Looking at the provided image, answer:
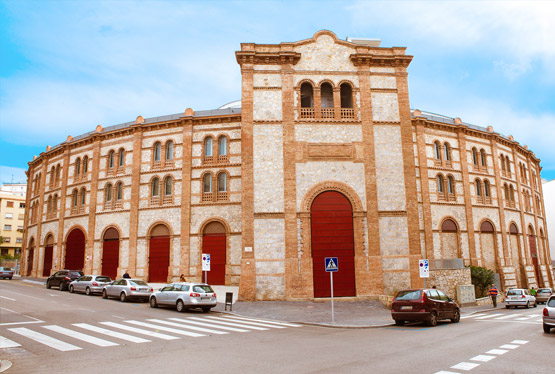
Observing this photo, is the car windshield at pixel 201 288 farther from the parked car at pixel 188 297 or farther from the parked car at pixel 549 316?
the parked car at pixel 549 316

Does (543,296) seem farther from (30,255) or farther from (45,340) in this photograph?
(30,255)

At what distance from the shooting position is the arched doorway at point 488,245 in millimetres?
35750

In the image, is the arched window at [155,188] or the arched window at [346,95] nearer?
the arched window at [346,95]

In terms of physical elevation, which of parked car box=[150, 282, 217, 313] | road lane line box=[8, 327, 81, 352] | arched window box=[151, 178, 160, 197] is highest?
arched window box=[151, 178, 160, 197]

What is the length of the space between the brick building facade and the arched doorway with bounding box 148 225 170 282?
12 centimetres

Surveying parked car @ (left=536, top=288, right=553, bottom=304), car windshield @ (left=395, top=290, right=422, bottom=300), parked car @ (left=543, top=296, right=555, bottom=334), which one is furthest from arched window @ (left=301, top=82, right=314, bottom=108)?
parked car @ (left=536, top=288, right=553, bottom=304)

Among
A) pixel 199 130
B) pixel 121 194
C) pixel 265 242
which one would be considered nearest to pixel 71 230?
pixel 121 194

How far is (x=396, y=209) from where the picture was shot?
2455 cm

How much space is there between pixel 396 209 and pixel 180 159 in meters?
17.5

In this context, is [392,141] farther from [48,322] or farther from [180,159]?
[48,322]

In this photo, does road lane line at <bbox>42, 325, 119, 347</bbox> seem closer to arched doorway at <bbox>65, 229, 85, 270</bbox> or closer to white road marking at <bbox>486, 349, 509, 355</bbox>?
white road marking at <bbox>486, 349, 509, 355</bbox>

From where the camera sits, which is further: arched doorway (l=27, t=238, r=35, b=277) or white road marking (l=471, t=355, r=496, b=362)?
arched doorway (l=27, t=238, r=35, b=277)

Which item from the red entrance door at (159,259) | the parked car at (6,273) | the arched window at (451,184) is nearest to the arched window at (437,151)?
the arched window at (451,184)

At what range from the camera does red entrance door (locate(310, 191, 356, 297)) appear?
2350 cm
